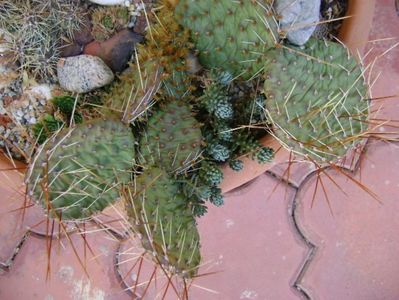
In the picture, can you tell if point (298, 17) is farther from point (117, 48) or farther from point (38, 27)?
point (38, 27)

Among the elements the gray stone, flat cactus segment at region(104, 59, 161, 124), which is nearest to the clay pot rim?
the gray stone

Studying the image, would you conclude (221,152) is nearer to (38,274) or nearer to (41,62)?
(41,62)

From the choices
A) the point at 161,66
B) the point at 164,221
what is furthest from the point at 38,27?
the point at 164,221

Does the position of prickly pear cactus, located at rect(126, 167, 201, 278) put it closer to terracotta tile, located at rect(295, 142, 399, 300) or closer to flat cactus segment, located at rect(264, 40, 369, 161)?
flat cactus segment, located at rect(264, 40, 369, 161)

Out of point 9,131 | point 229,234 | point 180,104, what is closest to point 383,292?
point 229,234

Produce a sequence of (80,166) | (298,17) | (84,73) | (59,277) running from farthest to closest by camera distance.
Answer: (59,277), (84,73), (298,17), (80,166)
